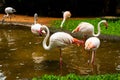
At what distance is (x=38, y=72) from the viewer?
422 inches

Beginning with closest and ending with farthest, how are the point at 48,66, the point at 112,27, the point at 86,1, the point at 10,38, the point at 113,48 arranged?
the point at 48,66
the point at 113,48
the point at 10,38
the point at 112,27
the point at 86,1

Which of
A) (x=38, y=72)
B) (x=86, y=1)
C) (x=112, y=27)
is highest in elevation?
(x=86, y=1)

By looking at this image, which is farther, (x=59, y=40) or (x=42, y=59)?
(x=42, y=59)

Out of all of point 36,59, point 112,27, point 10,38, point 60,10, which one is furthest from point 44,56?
point 60,10

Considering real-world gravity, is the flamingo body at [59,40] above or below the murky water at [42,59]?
above

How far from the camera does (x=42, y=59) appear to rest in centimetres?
1230

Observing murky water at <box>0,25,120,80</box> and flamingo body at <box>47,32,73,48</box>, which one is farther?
flamingo body at <box>47,32,73,48</box>

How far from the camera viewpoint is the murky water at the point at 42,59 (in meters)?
10.8

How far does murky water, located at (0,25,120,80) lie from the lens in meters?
10.8

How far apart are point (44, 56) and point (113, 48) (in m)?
2.68

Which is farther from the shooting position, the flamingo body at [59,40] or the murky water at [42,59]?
the flamingo body at [59,40]

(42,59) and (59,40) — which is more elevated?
(59,40)

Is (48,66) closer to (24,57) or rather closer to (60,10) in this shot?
(24,57)

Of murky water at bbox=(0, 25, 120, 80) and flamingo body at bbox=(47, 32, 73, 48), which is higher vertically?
flamingo body at bbox=(47, 32, 73, 48)
